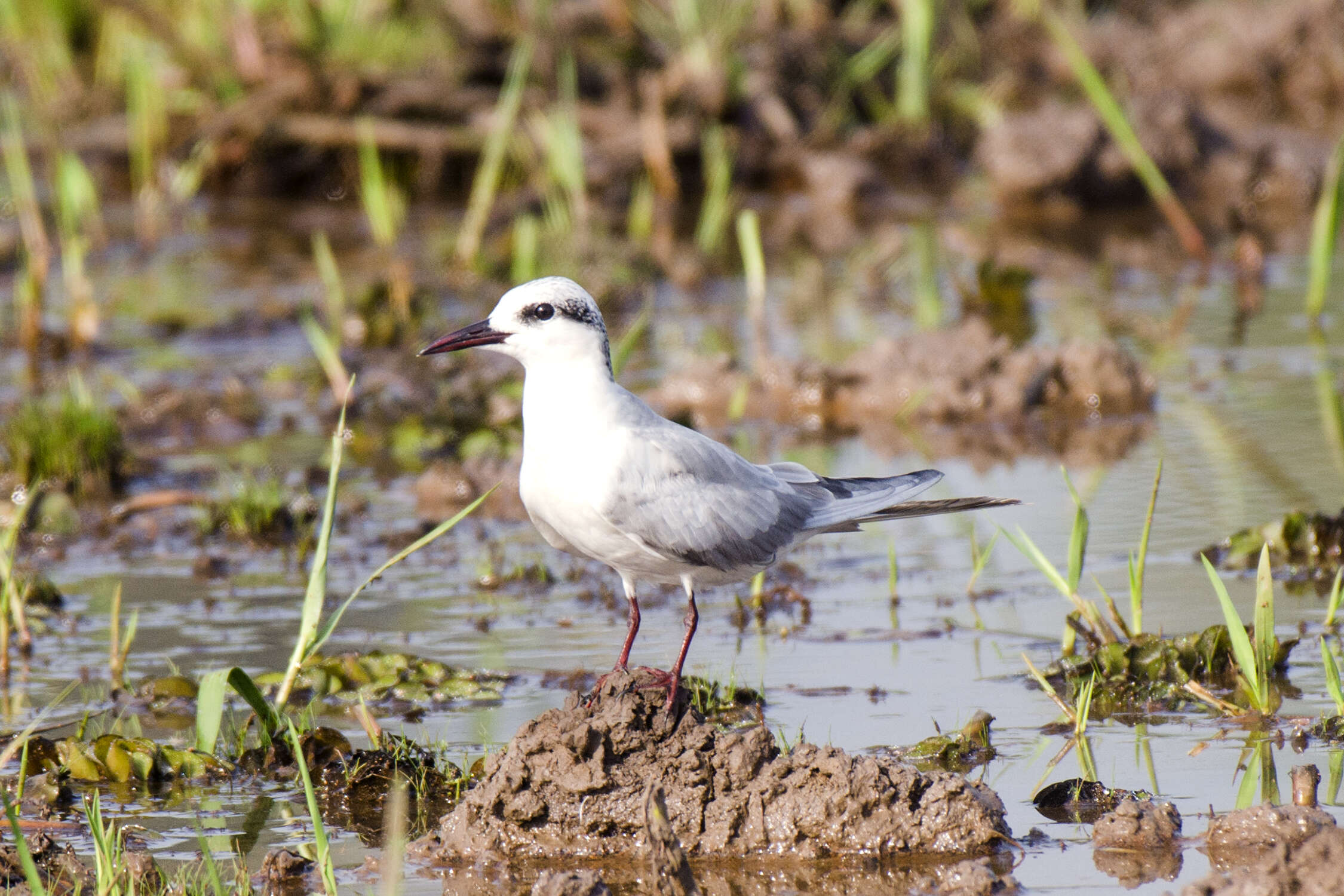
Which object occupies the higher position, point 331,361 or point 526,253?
point 526,253

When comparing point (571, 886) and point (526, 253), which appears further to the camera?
point (526, 253)

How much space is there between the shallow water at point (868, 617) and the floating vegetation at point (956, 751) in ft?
0.17

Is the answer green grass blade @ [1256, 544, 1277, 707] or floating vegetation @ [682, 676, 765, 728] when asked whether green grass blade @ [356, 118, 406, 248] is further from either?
green grass blade @ [1256, 544, 1277, 707]

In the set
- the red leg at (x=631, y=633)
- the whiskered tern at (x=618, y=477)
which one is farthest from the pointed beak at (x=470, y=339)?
the red leg at (x=631, y=633)

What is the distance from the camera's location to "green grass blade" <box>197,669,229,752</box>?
4109mm

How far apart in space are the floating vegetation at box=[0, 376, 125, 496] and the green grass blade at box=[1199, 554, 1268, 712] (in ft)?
14.9

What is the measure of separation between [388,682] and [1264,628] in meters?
2.27

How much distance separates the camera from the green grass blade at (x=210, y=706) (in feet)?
13.5

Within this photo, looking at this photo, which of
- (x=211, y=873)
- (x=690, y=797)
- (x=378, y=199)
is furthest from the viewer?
(x=378, y=199)

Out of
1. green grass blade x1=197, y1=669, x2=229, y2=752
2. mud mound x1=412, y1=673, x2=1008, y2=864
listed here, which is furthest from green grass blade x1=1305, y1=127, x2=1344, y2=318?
green grass blade x1=197, y1=669, x2=229, y2=752

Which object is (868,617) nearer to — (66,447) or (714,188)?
(66,447)

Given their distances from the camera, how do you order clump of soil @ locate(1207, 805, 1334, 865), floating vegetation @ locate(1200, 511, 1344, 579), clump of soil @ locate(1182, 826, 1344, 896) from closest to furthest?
clump of soil @ locate(1182, 826, 1344, 896) < clump of soil @ locate(1207, 805, 1334, 865) < floating vegetation @ locate(1200, 511, 1344, 579)

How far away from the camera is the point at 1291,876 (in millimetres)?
3107

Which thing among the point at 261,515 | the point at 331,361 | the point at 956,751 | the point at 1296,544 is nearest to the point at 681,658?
the point at 956,751
